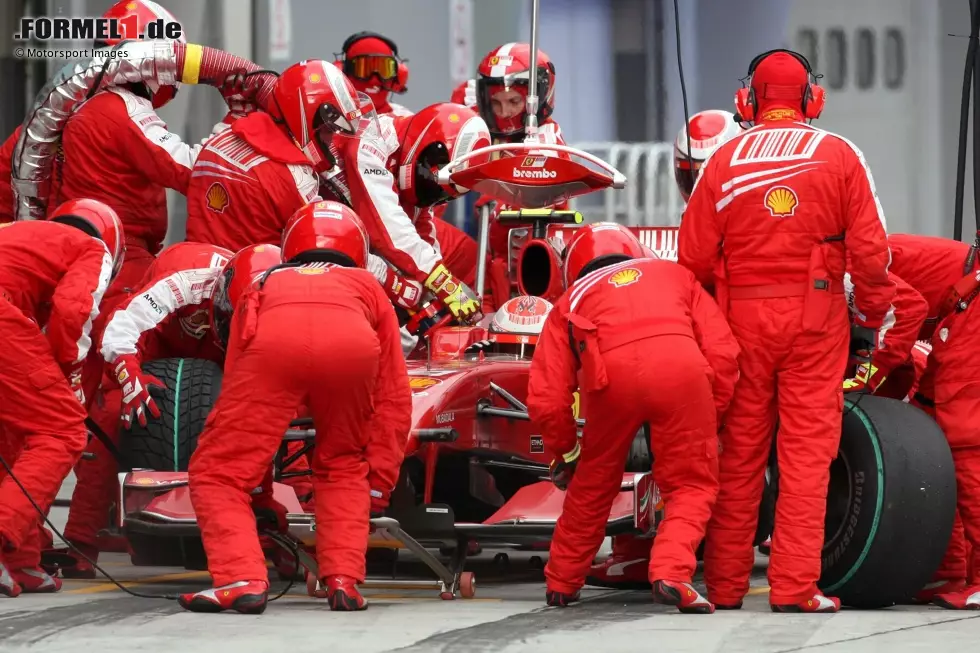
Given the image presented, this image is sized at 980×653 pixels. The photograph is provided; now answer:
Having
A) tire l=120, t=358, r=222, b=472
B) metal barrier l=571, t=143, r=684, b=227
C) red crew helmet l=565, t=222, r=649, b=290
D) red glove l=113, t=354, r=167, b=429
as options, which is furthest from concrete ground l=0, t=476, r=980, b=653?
metal barrier l=571, t=143, r=684, b=227

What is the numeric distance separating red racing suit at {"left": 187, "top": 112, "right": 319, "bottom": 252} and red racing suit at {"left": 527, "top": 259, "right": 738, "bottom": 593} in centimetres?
252

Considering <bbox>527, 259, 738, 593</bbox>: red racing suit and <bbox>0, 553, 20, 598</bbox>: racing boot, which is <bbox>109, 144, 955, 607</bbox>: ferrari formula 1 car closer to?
<bbox>527, 259, 738, 593</bbox>: red racing suit

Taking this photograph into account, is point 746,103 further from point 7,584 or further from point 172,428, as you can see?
point 7,584

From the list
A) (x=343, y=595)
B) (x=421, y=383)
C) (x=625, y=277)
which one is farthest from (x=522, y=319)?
(x=343, y=595)

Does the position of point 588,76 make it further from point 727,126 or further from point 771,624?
point 771,624

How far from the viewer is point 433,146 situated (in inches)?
368

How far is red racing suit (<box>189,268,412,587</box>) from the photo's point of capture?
6.41 m

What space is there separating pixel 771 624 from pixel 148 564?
298cm

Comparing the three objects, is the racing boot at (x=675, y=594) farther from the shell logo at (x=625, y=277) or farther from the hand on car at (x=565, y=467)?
the shell logo at (x=625, y=277)

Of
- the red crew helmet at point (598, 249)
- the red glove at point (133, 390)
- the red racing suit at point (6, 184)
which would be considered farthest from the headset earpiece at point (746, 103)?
the red racing suit at point (6, 184)

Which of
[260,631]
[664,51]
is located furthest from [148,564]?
[664,51]

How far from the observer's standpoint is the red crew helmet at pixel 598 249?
7.25 meters

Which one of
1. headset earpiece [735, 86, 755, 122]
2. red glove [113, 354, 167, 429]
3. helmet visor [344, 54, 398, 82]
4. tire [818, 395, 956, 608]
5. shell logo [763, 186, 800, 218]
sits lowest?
tire [818, 395, 956, 608]

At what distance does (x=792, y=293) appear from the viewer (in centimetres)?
673
